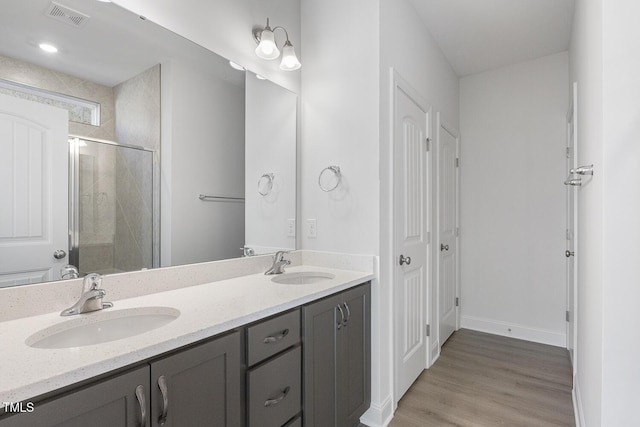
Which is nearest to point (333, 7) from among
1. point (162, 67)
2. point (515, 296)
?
point (162, 67)

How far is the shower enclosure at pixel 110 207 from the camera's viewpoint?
1194 millimetres

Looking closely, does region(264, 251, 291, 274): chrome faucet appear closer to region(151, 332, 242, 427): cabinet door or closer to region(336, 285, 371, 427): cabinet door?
region(336, 285, 371, 427): cabinet door

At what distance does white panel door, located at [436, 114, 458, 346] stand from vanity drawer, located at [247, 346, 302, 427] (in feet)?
5.96

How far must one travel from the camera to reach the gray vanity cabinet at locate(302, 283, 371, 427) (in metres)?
1.40

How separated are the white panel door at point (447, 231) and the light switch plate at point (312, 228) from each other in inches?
46.9

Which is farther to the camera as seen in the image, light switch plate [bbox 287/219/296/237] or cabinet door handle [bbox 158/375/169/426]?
light switch plate [bbox 287/219/296/237]

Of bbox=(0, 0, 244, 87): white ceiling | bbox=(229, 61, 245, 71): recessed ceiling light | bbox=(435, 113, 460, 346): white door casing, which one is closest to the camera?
bbox=(0, 0, 244, 87): white ceiling

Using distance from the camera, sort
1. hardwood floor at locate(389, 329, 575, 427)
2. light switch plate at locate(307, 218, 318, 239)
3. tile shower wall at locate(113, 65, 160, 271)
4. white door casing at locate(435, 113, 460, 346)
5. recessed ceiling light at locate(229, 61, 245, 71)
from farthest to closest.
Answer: white door casing at locate(435, 113, 460, 346) < light switch plate at locate(307, 218, 318, 239) < hardwood floor at locate(389, 329, 575, 427) < recessed ceiling light at locate(229, 61, 245, 71) < tile shower wall at locate(113, 65, 160, 271)

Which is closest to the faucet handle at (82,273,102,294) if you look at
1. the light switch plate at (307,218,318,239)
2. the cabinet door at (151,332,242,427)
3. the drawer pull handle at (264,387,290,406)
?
the cabinet door at (151,332,242,427)

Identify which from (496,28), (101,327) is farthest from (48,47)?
(496,28)

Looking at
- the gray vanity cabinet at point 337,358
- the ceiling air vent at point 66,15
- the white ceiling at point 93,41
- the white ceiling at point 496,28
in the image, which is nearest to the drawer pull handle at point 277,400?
the gray vanity cabinet at point 337,358

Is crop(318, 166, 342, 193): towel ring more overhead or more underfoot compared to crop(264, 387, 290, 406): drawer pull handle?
more overhead

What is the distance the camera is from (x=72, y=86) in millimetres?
1180

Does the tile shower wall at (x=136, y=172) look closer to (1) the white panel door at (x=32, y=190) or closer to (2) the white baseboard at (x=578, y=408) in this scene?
(1) the white panel door at (x=32, y=190)
